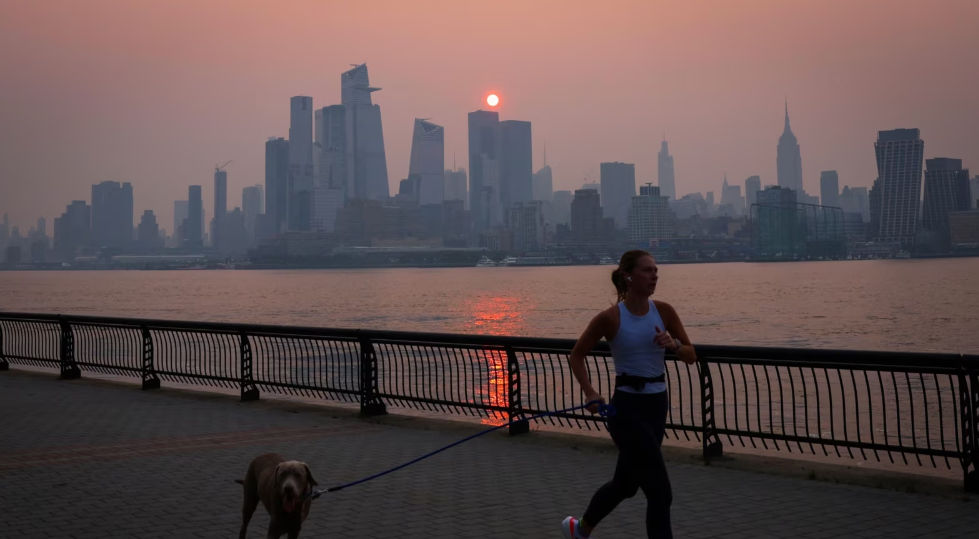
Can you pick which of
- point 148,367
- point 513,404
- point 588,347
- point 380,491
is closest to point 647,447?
point 588,347

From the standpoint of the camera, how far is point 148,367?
16.3 metres

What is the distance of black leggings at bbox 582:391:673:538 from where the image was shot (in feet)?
17.5

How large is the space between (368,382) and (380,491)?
169 inches

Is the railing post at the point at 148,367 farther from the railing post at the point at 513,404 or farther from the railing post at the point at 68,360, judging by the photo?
the railing post at the point at 513,404

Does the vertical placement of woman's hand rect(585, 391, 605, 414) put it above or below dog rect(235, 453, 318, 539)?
above

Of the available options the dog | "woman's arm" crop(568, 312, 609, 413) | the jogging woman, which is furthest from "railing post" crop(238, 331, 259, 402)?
the jogging woman

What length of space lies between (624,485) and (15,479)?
244 inches

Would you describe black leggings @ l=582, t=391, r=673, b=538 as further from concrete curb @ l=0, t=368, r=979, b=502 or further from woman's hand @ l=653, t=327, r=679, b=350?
concrete curb @ l=0, t=368, r=979, b=502

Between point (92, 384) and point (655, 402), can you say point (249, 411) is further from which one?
point (655, 402)

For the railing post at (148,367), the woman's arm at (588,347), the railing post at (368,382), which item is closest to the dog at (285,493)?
the woman's arm at (588,347)

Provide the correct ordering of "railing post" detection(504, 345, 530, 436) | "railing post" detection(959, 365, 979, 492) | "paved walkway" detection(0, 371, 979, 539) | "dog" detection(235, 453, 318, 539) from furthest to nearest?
"railing post" detection(504, 345, 530, 436) → "railing post" detection(959, 365, 979, 492) → "paved walkway" detection(0, 371, 979, 539) → "dog" detection(235, 453, 318, 539)

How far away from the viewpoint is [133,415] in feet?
42.2

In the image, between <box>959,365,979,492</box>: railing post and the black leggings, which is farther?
<box>959,365,979,492</box>: railing post

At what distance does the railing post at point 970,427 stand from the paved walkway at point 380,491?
0.31 m
